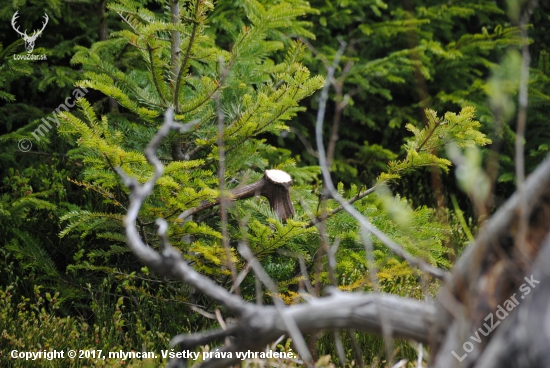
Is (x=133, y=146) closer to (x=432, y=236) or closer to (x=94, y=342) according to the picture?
Answer: (x=94, y=342)

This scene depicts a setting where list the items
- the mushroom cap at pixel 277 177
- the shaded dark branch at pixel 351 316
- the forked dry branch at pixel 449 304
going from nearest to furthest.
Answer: the forked dry branch at pixel 449 304, the shaded dark branch at pixel 351 316, the mushroom cap at pixel 277 177

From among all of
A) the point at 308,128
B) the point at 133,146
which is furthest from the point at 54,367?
the point at 308,128

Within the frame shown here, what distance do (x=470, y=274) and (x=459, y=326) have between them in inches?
5.3

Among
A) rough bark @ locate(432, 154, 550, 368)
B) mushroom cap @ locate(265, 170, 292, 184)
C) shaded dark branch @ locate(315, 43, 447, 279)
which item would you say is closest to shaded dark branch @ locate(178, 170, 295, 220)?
mushroom cap @ locate(265, 170, 292, 184)

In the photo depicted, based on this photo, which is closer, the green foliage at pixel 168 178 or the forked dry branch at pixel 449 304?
the forked dry branch at pixel 449 304

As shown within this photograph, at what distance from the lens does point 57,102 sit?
5293 millimetres

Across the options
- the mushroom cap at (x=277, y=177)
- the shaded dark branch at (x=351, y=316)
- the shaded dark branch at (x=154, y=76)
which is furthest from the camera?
the mushroom cap at (x=277, y=177)

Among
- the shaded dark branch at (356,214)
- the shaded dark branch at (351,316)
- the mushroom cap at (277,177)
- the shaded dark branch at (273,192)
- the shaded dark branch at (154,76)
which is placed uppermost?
the shaded dark branch at (154,76)

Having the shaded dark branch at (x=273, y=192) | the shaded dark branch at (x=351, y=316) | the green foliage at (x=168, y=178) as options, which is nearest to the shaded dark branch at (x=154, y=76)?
the green foliage at (x=168, y=178)

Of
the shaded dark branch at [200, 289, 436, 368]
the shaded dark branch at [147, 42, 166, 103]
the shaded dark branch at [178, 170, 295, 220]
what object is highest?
the shaded dark branch at [147, 42, 166, 103]

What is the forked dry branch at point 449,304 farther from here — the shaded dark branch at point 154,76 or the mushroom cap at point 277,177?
the mushroom cap at point 277,177

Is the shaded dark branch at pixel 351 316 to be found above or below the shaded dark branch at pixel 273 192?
below

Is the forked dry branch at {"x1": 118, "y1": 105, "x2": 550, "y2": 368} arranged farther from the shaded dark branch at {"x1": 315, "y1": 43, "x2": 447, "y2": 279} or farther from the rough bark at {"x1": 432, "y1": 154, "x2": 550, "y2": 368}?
the shaded dark branch at {"x1": 315, "y1": 43, "x2": 447, "y2": 279}

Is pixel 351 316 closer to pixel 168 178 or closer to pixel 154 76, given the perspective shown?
pixel 168 178
